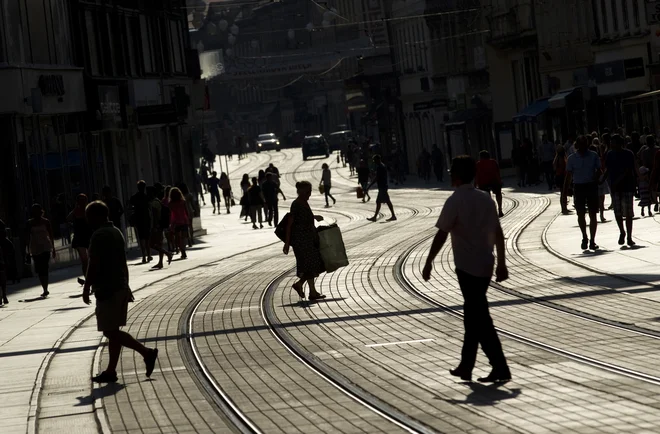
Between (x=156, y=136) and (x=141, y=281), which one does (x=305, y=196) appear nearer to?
(x=141, y=281)

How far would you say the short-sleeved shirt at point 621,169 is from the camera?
22625mm

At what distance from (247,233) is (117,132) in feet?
16.3

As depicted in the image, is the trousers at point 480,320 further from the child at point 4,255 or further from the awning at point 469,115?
the awning at point 469,115

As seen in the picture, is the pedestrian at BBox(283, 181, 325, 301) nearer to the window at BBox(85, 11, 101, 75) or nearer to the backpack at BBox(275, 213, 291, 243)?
the backpack at BBox(275, 213, 291, 243)

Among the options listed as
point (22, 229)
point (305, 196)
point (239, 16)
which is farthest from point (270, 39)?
point (305, 196)

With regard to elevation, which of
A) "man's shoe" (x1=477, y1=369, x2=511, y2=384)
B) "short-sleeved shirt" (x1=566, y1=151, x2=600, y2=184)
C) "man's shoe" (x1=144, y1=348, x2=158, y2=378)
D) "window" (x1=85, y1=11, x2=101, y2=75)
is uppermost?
"window" (x1=85, y1=11, x2=101, y2=75)

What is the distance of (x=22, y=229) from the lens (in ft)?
108

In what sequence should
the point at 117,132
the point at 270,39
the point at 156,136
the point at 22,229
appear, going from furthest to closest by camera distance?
1. the point at 270,39
2. the point at 156,136
3. the point at 117,132
4. the point at 22,229

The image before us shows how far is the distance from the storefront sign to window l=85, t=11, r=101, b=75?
3.65 meters

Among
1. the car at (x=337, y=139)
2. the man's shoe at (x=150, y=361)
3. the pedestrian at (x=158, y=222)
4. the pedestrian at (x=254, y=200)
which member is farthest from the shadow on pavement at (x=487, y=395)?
the car at (x=337, y=139)

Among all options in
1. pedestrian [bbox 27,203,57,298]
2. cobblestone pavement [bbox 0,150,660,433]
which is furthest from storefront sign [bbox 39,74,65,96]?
pedestrian [bbox 27,203,57,298]

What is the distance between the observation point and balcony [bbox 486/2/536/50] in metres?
60.1

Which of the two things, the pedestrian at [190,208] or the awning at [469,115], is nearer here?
the pedestrian at [190,208]

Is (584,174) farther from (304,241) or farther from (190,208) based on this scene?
(190,208)
